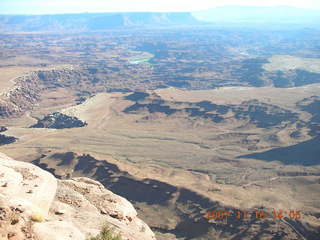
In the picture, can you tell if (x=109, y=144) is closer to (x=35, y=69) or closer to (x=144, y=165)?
(x=144, y=165)

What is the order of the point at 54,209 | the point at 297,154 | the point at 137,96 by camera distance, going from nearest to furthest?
the point at 54,209 < the point at 297,154 < the point at 137,96

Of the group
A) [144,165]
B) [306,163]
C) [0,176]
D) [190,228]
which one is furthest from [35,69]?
[0,176]
